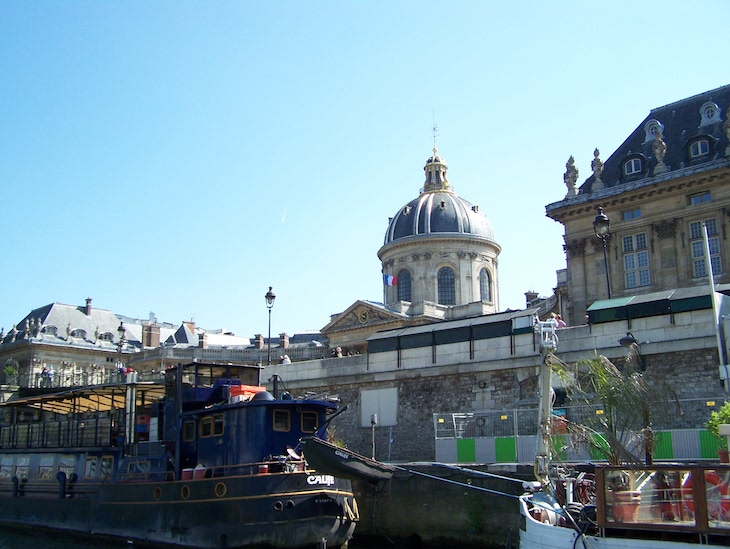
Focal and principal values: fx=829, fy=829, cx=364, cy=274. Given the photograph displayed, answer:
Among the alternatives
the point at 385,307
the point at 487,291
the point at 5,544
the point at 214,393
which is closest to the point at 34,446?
the point at 5,544

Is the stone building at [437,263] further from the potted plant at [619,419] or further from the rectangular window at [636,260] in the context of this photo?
the potted plant at [619,419]

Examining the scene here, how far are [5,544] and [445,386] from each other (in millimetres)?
14776

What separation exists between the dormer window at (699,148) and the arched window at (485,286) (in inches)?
1612

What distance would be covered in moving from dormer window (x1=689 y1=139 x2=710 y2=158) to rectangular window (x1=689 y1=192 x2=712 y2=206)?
71.3 inches

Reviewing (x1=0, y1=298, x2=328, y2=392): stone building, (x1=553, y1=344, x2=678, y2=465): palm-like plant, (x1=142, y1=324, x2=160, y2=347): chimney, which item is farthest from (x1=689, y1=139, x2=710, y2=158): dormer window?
(x1=142, y1=324, x2=160, y2=347): chimney

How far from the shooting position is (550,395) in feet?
51.4

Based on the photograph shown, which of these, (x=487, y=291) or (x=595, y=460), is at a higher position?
(x=487, y=291)

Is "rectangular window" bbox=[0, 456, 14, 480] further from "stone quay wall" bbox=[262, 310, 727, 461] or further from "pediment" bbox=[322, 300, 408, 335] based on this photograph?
"pediment" bbox=[322, 300, 408, 335]

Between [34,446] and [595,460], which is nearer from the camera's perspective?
[595,460]

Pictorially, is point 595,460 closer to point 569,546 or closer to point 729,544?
point 569,546

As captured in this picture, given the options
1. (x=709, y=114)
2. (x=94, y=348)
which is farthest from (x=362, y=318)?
(x=709, y=114)

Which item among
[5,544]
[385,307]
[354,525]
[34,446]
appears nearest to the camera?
[354,525]

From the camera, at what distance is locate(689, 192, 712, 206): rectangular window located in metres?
32.4

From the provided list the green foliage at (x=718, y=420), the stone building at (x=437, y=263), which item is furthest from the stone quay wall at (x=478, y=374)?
the stone building at (x=437, y=263)
